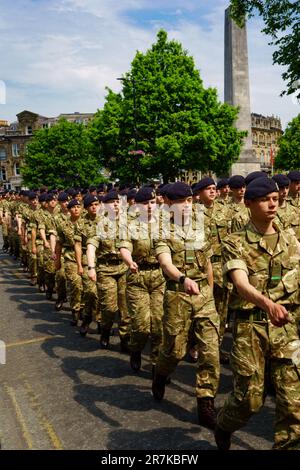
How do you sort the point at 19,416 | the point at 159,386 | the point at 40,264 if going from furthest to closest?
the point at 40,264 → the point at 159,386 → the point at 19,416

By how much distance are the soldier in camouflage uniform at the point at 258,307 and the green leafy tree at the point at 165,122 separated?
1187 inches

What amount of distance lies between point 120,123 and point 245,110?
9.49 meters

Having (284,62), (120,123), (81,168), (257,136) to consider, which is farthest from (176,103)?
(257,136)

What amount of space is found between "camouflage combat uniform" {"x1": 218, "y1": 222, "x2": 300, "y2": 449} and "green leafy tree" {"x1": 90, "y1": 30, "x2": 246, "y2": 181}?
30.2m

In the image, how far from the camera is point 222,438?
386 cm

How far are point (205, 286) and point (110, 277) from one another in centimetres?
237

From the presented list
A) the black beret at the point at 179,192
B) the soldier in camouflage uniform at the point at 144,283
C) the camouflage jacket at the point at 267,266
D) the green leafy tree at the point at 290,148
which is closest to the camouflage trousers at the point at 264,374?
the camouflage jacket at the point at 267,266

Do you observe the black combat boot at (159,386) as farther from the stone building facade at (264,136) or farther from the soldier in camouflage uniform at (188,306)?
the stone building facade at (264,136)

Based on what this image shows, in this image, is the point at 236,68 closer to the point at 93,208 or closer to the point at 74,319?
the point at 93,208

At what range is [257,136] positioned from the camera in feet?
360

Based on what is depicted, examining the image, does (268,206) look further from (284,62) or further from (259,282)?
(284,62)

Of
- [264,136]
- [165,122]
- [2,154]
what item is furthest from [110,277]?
[264,136]

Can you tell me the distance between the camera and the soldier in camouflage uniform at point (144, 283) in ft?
19.2

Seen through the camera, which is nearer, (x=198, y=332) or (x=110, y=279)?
(x=198, y=332)
